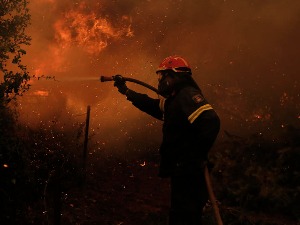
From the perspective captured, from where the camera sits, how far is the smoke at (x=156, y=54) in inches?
396

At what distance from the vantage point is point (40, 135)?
8328 mm

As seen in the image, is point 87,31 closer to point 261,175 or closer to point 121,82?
point 121,82

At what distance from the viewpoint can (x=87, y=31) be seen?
12273mm

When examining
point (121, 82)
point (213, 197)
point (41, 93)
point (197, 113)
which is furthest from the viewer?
point (41, 93)

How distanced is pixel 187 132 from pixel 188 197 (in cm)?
74

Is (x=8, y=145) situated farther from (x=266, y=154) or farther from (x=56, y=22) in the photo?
(x=56, y=22)

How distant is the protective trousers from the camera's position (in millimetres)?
3902

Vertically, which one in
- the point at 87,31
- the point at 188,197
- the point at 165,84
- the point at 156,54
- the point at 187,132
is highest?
the point at 87,31

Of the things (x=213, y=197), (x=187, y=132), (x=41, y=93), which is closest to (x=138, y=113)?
(x=41, y=93)

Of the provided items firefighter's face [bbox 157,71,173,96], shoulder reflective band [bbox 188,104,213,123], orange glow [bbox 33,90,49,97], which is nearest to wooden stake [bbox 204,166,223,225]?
shoulder reflective band [bbox 188,104,213,123]

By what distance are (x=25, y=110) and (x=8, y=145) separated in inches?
235

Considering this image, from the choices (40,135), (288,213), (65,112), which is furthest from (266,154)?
(65,112)

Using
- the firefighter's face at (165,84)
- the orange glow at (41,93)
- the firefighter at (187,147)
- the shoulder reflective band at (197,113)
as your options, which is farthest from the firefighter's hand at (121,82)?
the orange glow at (41,93)

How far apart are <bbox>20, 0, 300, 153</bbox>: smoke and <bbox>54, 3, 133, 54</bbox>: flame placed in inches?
1.4
